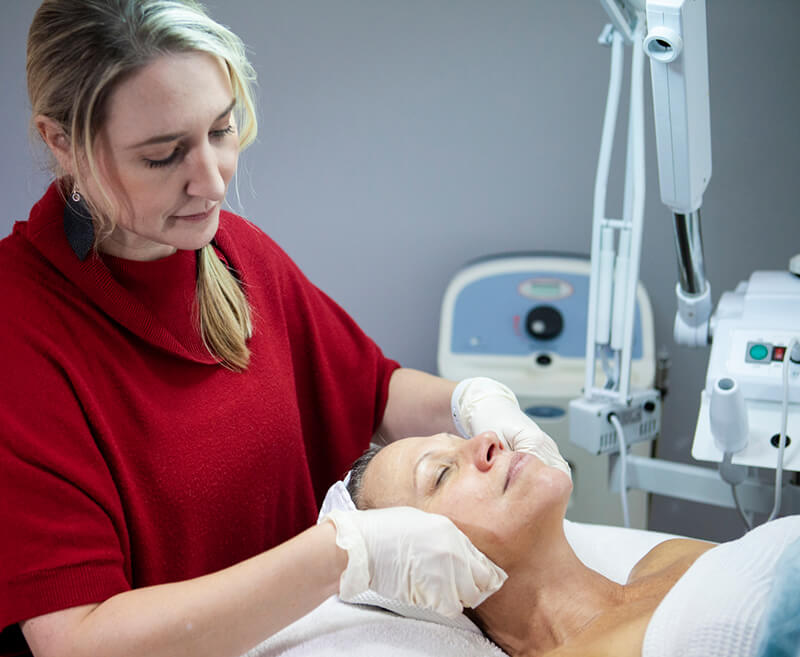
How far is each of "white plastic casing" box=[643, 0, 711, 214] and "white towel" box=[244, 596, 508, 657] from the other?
801mm

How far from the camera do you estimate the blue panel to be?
221 cm

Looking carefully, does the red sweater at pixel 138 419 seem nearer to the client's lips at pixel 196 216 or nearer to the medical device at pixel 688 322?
the client's lips at pixel 196 216

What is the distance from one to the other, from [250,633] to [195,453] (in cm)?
29

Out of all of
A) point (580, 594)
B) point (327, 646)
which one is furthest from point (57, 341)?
point (580, 594)

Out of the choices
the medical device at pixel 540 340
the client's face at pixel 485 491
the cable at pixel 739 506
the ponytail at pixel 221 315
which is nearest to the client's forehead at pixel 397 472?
the client's face at pixel 485 491

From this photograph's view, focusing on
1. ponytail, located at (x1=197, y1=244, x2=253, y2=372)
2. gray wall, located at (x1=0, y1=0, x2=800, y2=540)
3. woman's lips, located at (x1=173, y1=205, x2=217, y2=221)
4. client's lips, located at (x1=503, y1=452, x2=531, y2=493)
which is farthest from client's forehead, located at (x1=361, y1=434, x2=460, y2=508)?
gray wall, located at (x1=0, y1=0, x2=800, y2=540)

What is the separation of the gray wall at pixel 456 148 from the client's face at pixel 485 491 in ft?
4.04

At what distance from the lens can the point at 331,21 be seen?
7.74ft

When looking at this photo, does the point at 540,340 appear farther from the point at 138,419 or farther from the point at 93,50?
the point at 93,50

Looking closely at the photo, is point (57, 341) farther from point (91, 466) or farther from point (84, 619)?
point (84, 619)

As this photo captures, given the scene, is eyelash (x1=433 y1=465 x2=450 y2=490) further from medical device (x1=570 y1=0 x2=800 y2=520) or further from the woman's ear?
the woman's ear

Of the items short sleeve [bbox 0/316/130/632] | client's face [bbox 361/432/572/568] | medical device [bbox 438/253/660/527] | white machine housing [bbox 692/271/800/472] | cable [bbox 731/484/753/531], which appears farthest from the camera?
medical device [bbox 438/253/660/527]

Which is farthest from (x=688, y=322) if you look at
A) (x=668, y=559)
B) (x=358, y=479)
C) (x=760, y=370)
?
(x=358, y=479)

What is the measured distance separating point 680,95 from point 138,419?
0.94 meters
